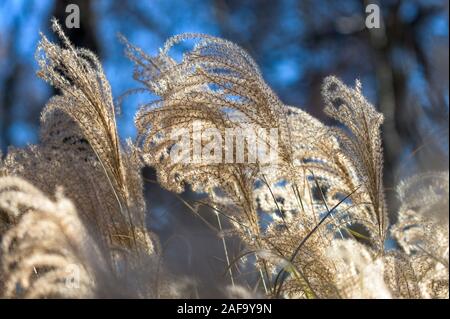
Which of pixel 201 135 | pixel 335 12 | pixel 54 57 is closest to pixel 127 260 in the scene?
pixel 201 135

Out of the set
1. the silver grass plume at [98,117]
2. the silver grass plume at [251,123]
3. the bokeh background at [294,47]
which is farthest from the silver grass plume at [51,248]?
the bokeh background at [294,47]

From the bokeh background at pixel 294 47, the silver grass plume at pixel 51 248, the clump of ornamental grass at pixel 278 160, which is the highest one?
the bokeh background at pixel 294 47

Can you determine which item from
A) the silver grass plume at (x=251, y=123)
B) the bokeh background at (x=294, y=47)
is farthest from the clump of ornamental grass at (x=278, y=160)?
the bokeh background at (x=294, y=47)

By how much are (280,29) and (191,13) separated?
0.78 m

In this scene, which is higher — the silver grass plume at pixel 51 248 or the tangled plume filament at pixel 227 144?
the tangled plume filament at pixel 227 144

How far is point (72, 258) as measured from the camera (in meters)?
1.13

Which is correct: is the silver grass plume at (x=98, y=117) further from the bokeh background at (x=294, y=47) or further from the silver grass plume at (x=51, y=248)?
the bokeh background at (x=294, y=47)

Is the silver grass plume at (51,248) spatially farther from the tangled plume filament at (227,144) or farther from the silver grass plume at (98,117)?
the tangled plume filament at (227,144)

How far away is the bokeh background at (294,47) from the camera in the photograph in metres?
4.86

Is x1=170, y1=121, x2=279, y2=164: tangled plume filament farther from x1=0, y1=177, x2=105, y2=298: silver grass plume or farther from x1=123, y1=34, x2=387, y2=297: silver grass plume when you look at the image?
x1=0, y1=177, x2=105, y2=298: silver grass plume

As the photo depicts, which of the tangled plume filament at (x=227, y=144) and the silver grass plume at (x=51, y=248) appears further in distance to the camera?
the tangled plume filament at (x=227, y=144)

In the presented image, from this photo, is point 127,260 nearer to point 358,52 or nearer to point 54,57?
point 54,57

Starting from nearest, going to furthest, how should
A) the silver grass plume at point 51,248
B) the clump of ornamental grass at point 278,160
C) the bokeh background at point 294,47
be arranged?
the silver grass plume at point 51,248
the clump of ornamental grass at point 278,160
the bokeh background at point 294,47

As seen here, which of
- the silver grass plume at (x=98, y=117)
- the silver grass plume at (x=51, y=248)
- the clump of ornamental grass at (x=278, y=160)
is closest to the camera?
the silver grass plume at (x=51, y=248)
